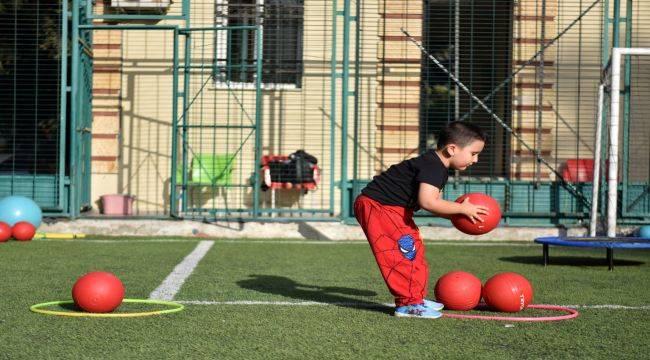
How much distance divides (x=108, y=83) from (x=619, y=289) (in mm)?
10490

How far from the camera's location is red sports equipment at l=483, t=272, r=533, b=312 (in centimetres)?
704

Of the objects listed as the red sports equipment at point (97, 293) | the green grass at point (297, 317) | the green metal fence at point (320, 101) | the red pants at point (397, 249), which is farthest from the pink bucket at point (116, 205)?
the red pants at point (397, 249)

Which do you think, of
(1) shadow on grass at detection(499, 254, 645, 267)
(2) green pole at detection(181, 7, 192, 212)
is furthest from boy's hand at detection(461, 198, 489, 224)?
(2) green pole at detection(181, 7, 192, 212)

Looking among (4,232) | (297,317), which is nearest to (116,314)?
(297,317)

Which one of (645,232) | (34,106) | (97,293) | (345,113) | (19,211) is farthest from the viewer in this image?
(34,106)

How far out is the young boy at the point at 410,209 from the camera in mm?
6805

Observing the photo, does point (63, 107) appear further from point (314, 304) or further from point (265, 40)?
point (314, 304)

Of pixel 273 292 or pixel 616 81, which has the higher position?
pixel 616 81

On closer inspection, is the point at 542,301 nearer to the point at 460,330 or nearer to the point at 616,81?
the point at 460,330

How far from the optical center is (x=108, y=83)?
16.9 m

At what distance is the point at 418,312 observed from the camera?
672cm

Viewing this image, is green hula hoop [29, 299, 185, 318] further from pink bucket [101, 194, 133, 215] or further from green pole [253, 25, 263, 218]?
pink bucket [101, 194, 133, 215]

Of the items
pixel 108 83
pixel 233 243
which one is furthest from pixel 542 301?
pixel 108 83

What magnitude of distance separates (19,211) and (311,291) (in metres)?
6.88
